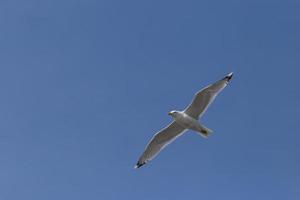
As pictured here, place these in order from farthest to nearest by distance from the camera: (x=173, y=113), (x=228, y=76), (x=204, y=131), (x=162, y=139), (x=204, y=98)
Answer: (x=162, y=139) → (x=173, y=113) → (x=204, y=98) → (x=204, y=131) → (x=228, y=76)

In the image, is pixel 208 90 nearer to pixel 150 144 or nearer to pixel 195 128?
pixel 195 128

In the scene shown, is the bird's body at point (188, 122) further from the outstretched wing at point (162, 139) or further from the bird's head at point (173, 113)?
the outstretched wing at point (162, 139)

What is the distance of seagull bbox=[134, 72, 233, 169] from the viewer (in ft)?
109

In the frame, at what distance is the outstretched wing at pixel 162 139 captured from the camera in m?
35.1

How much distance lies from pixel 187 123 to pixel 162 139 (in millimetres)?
1878

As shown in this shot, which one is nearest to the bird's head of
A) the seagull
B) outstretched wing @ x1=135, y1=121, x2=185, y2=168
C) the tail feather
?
the seagull

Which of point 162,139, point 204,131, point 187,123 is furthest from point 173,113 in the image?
point 204,131

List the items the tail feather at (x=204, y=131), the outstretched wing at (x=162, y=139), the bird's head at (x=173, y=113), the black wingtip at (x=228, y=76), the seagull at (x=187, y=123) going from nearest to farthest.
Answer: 1. the black wingtip at (x=228, y=76)
2. the tail feather at (x=204, y=131)
3. the seagull at (x=187, y=123)
4. the bird's head at (x=173, y=113)
5. the outstretched wing at (x=162, y=139)

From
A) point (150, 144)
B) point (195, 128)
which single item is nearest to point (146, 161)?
point (150, 144)

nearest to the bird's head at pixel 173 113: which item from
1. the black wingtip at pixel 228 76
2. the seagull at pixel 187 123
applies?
the seagull at pixel 187 123

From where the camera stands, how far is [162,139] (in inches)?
1390

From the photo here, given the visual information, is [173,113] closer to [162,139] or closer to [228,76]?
[162,139]

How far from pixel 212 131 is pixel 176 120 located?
82.5 inches

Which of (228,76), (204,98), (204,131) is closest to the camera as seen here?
(228,76)
